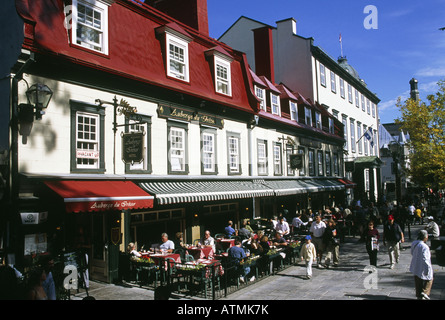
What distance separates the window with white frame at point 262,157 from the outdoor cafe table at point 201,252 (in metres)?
8.07

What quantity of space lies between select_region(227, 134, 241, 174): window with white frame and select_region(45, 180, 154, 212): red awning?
651 cm

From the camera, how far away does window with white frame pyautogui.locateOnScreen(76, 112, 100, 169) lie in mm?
11094

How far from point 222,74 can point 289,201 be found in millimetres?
10754

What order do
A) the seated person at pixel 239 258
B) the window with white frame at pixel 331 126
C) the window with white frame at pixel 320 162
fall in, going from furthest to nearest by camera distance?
the window with white frame at pixel 331 126 < the window with white frame at pixel 320 162 < the seated person at pixel 239 258

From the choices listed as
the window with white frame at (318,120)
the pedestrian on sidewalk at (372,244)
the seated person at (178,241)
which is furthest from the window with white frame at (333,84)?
the seated person at (178,241)

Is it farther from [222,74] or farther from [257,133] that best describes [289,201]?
[222,74]

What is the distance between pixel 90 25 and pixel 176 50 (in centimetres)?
413

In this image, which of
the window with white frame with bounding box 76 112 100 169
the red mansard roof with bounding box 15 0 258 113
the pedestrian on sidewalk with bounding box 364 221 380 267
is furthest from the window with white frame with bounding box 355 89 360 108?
the window with white frame with bounding box 76 112 100 169

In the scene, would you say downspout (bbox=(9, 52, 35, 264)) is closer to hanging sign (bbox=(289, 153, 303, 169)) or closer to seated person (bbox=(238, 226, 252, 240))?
seated person (bbox=(238, 226, 252, 240))

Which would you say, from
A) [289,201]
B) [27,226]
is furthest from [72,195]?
[289,201]

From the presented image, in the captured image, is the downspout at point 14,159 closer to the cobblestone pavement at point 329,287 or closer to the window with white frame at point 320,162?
the cobblestone pavement at point 329,287

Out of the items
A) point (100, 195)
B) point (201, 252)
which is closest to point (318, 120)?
point (201, 252)

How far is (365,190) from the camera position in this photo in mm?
38531

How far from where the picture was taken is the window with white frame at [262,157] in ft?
66.3
